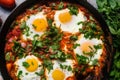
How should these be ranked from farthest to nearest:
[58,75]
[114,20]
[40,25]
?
[114,20]
[40,25]
[58,75]

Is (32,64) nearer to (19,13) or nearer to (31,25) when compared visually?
(31,25)

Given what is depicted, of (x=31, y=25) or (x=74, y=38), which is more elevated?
(x=31, y=25)

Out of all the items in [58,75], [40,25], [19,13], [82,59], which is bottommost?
[58,75]

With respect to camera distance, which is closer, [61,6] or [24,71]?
[24,71]

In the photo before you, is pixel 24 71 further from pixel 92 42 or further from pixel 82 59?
pixel 92 42

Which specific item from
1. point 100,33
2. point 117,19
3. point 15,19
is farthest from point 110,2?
point 15,19

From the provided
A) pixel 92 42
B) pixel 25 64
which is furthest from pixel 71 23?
pixel 25 64

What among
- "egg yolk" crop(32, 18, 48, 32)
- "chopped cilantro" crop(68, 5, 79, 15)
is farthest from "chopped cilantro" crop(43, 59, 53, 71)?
"chopped cilantro" crop(68, 5, 79, 15)

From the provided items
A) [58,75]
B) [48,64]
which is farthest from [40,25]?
[58,75]

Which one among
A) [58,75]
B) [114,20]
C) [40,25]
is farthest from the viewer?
[114,20]
